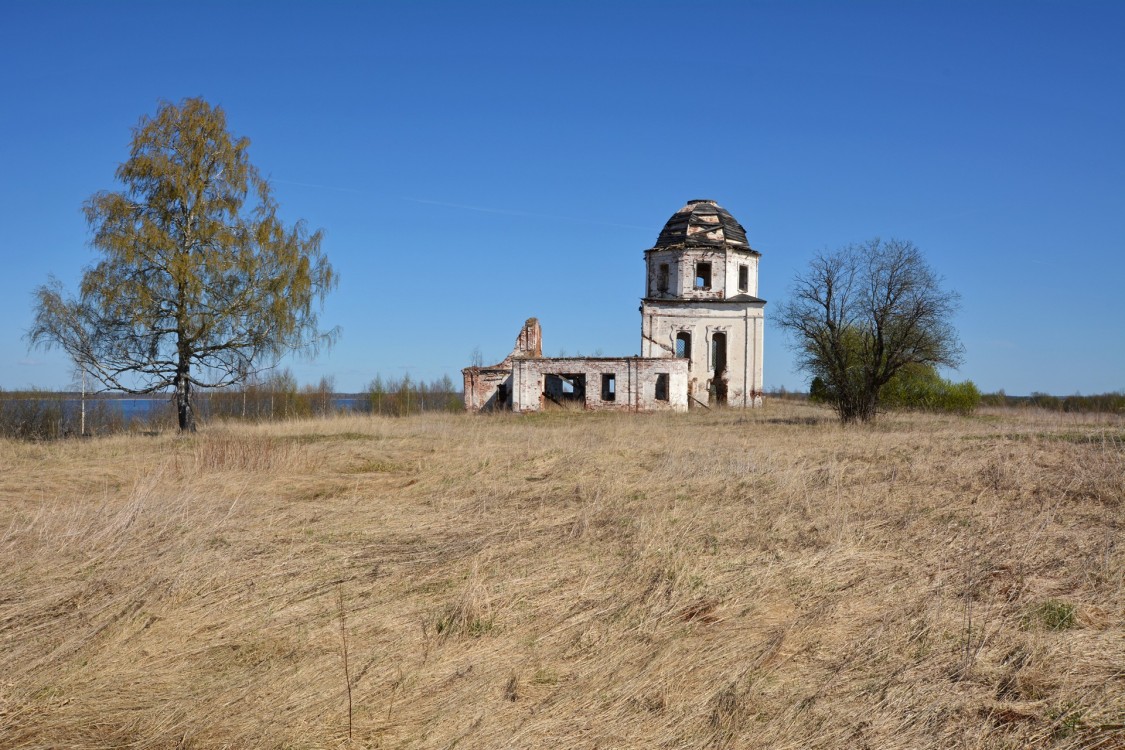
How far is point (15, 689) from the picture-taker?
4523 mm

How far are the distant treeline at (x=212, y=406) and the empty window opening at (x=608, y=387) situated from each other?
6519mm

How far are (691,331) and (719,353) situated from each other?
180cm

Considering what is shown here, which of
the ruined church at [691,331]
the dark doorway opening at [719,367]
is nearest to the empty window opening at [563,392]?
the ruined church at [691,331]

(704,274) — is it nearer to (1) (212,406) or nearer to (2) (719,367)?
(2) (719,367)

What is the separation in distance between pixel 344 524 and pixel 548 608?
12.8ft

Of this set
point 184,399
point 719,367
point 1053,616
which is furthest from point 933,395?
point 1053,616

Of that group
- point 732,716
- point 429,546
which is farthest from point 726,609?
point 429,546

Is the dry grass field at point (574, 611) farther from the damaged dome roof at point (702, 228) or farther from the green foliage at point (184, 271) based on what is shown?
the damaged dome roof at point (702, 228)

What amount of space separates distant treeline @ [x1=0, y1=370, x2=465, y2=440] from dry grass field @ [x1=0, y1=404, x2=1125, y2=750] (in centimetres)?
1140

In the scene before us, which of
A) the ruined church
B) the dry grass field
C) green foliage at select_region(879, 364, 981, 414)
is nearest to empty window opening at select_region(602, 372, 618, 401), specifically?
the ruined church

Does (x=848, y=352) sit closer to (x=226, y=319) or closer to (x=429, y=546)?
(x=226, y=319)

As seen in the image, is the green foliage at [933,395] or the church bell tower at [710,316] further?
the church bell tower at [710,316]

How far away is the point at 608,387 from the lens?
111ft

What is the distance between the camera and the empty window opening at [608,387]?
32.5 meters
